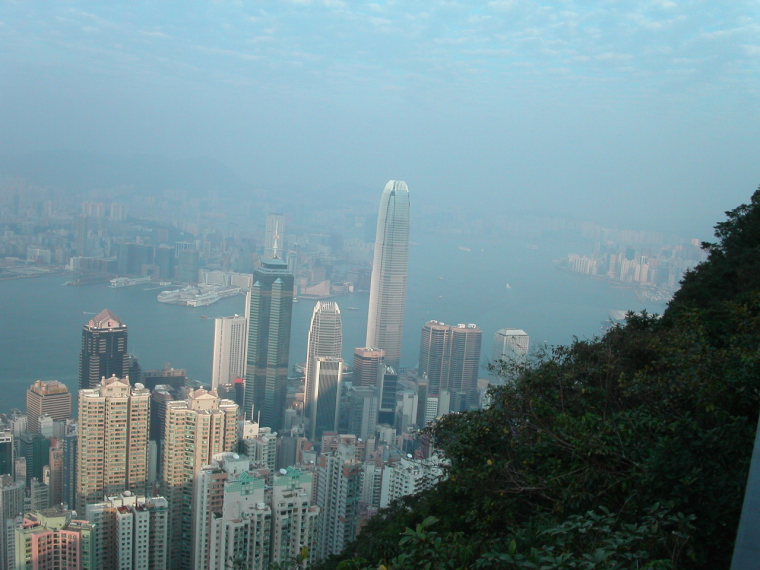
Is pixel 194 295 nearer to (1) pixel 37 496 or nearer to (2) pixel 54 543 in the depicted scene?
(1) pixel 37 496

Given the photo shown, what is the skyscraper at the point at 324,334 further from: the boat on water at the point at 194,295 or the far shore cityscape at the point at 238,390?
the boat on water at the point at 194,295

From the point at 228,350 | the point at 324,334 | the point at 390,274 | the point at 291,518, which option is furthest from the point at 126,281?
the point at 291,518

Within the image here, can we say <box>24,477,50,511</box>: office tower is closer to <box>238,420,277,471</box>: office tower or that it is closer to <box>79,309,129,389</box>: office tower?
<box>238,420,277,471</box>: office tower

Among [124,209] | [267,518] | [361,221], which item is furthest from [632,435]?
[361,221]

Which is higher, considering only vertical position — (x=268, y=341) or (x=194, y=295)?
(x=194, y=295)

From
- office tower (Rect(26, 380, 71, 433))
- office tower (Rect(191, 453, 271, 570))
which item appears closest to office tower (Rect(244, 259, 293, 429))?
office tower (Rect(26, 380, 71, 433))

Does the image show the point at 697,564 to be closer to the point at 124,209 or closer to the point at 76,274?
the point at 76,274
